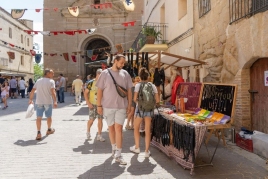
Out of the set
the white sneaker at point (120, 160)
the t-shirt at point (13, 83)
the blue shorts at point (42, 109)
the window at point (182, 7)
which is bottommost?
the white sneaker at point (120, 160)

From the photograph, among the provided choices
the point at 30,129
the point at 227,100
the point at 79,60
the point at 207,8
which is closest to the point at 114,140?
the point at 227,100

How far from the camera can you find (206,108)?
590 cm

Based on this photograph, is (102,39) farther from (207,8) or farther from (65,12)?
(207,8)

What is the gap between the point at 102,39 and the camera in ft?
86.1

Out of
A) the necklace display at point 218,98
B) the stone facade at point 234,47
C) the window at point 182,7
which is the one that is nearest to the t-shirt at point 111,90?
the necklace display at point 218,98

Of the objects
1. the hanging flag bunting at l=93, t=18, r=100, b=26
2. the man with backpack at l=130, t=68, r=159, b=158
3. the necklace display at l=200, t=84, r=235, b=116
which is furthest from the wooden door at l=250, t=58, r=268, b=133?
the hanging flag bunting at l=93, t=18, r=100, b=26

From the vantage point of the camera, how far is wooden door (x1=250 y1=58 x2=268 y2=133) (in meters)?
5.74

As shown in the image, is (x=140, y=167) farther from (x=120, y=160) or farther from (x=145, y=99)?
(x=145, y=99)

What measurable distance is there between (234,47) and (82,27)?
66.7 feet

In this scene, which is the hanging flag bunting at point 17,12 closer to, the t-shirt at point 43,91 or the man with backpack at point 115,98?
the t-shirt at point 43,91

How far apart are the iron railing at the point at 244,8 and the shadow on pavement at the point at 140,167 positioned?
3538mm

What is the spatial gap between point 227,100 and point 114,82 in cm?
216

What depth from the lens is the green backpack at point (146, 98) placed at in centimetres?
509

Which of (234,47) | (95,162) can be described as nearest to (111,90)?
(95,162)
